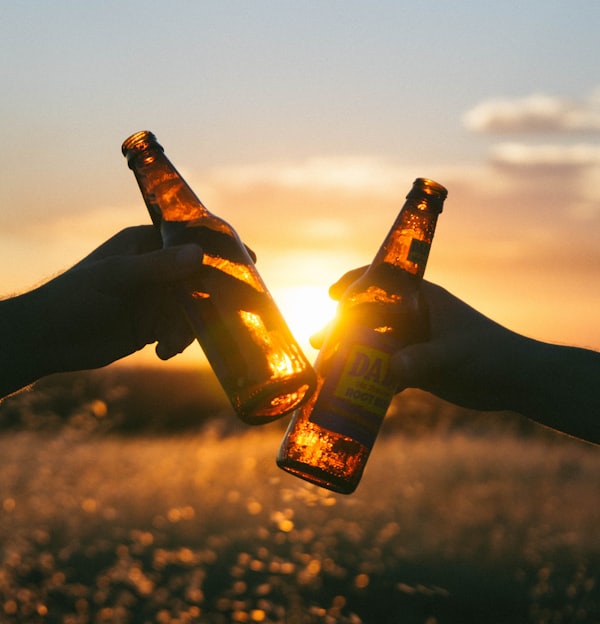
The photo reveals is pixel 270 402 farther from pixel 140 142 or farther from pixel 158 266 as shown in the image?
pixel 140 142

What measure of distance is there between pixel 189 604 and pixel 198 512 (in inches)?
165

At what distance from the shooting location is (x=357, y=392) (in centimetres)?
217

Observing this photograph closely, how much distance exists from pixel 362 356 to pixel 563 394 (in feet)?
2.53

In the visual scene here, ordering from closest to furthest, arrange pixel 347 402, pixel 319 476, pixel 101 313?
1. pixel 347 402
2. pixel 319 476
3. pixel 101 313

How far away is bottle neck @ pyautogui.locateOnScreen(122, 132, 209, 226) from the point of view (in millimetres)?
2576

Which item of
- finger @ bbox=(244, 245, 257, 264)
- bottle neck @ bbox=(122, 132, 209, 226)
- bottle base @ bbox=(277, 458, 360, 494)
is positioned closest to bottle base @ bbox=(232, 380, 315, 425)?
bottle base @ bbox=(277, 458, 360, 494)

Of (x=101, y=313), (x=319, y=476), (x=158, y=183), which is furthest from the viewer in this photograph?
(x=158, y=183)

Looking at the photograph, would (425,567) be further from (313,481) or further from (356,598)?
(313,481)

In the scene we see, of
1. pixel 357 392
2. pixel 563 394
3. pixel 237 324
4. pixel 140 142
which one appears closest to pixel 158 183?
pixel 140 142

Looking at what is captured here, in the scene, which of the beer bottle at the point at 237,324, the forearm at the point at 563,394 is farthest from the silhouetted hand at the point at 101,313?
the forearm at the point at 563,394

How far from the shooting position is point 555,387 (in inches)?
100

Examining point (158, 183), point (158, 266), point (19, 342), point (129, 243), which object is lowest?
point (19, 342)

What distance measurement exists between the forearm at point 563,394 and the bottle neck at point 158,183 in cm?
117

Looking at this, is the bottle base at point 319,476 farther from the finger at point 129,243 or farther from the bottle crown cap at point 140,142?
the bottle crown cap at point 140,142
